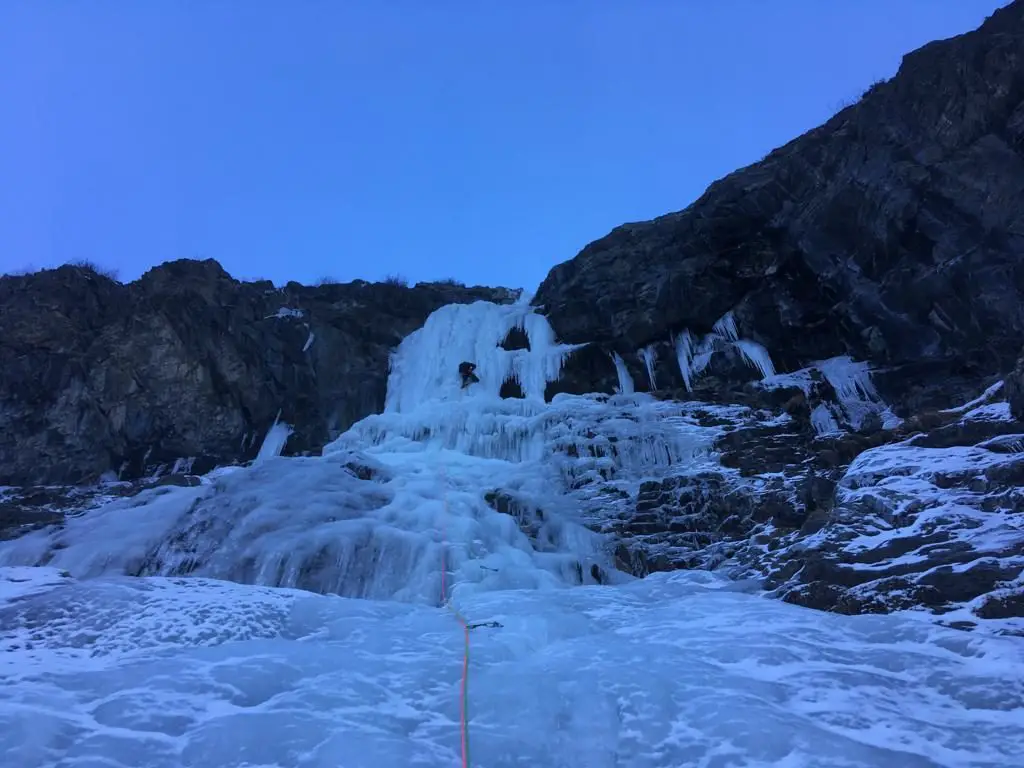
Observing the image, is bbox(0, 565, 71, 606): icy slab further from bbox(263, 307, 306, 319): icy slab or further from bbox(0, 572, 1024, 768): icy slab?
bbox(263, 307, 306, 319): icy slab

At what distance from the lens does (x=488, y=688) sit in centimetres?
627

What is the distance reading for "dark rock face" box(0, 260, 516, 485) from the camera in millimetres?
20594

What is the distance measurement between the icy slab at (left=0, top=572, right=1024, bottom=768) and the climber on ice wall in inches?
547

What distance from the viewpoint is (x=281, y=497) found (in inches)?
531

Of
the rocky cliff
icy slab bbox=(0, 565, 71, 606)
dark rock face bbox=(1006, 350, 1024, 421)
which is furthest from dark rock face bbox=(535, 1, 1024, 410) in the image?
icy slab bbox=(0, 565, 71, 606)

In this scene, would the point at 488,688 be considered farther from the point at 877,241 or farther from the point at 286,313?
the point at 286,313

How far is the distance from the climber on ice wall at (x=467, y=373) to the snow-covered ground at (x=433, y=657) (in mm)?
8346

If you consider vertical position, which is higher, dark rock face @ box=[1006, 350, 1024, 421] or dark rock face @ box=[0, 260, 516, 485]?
dark rock face @ box=[0, 260, 516, 485]

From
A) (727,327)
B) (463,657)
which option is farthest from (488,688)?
(727,327)

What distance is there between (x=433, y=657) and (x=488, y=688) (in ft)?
3.29

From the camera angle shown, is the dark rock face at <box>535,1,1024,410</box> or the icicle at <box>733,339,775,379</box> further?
the icicle at <box>733,339,775,379</box>

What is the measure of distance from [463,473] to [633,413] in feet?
15.6

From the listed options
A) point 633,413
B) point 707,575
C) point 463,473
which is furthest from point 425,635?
point 633,413

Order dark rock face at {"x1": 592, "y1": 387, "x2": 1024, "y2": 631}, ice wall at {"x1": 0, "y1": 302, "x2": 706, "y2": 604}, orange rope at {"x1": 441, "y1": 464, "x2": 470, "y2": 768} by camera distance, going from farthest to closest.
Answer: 1. ice wall at {"x1": 0, "y1": 302, "x2": 706, "y2": 604}
2. dark rock face at {"x1": 592, "y1": 387, "x2": 1024, "y2": 631}
3. orange rope at {"x1": 441, "y1": 464, "x2": 470, "y2": 768}
